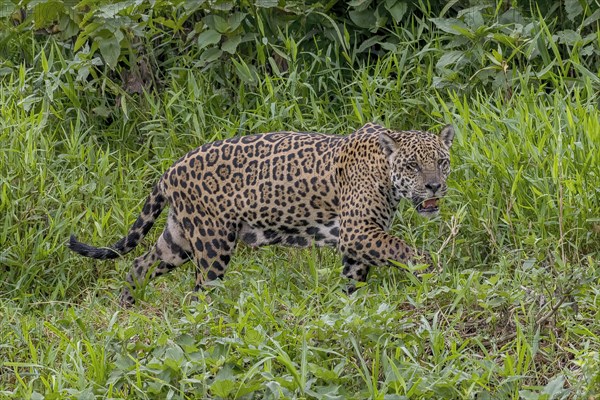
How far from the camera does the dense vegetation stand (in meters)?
5.74

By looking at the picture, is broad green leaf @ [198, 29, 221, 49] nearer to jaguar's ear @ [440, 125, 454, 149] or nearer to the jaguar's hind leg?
the jaguar's hind leg

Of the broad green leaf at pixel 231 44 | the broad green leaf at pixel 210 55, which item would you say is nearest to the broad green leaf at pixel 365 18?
the broad green leaf at pixel 231 44

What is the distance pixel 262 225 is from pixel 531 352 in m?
2.23

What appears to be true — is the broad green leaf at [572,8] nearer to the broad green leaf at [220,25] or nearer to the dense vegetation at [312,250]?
the dense vegetation at [312,250]

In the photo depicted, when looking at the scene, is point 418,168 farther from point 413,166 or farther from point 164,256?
point 164,256

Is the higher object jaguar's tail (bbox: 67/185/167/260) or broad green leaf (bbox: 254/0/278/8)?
broad green leaf (bbox: 254/0/278/8)

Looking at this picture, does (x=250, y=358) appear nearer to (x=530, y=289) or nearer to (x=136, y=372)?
(x=136, y=372)

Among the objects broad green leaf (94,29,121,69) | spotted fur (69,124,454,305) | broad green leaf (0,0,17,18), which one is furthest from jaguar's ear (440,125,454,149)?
broad green leaf (0,0,17,18)

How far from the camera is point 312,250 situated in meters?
7.58

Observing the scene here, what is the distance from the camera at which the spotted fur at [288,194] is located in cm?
718

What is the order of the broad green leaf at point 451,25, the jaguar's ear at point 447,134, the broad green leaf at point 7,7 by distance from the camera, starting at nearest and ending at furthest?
the jaguar's ear at point 447,134
the broad green leaf at point 451,25
the broad green leaf at point 7,7

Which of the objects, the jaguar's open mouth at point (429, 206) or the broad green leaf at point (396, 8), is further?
the broad green leaf at point (396, 8)

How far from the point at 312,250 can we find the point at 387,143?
0.84m

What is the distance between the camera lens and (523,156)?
7.48m
